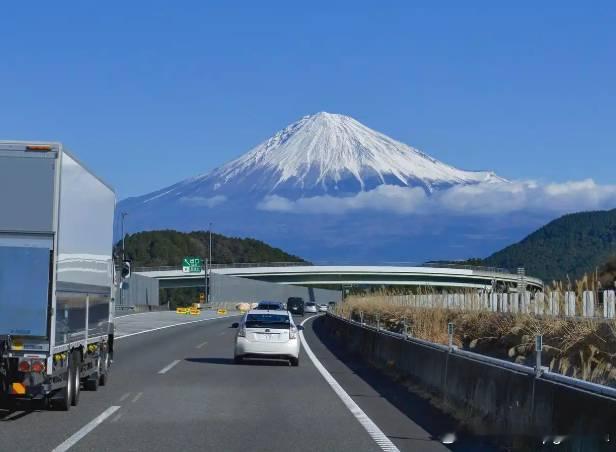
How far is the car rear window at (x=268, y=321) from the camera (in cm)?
2611

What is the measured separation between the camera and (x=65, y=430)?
13.2m

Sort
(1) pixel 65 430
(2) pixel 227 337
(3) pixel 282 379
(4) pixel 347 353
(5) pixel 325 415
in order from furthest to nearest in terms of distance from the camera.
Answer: (2) pixel 227 337 → (4) pixel 347 353 → (3) pixel 282 379 → (5) pixel 325 415 → (1) pixel 65 430

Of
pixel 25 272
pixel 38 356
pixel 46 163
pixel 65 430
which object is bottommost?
pixel 65 430

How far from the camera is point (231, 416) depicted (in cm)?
1506

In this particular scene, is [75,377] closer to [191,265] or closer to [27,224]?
[27,224]

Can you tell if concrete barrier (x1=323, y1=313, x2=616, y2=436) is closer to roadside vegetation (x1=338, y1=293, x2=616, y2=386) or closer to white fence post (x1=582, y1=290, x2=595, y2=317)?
roadside vegetation (x1=338, y1=293, x2=616, y2=386)

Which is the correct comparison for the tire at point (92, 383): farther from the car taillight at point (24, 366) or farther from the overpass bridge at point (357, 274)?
the overpass bridge at point (357, 274)

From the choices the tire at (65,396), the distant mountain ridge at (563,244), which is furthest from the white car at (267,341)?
the distant mountain ridge at (563,244)

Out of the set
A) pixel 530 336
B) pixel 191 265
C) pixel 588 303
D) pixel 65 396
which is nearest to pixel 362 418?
pixel 65 396

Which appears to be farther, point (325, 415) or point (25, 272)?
point (325, 415)

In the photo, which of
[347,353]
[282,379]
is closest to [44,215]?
[282,379]

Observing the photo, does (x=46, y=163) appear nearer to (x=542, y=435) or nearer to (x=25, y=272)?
(x=25, y=272)

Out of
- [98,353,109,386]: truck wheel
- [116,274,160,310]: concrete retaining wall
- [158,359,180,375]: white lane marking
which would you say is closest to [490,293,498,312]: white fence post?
[158,359,180,375]: white lane marking

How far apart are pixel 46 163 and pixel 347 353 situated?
20308mm
